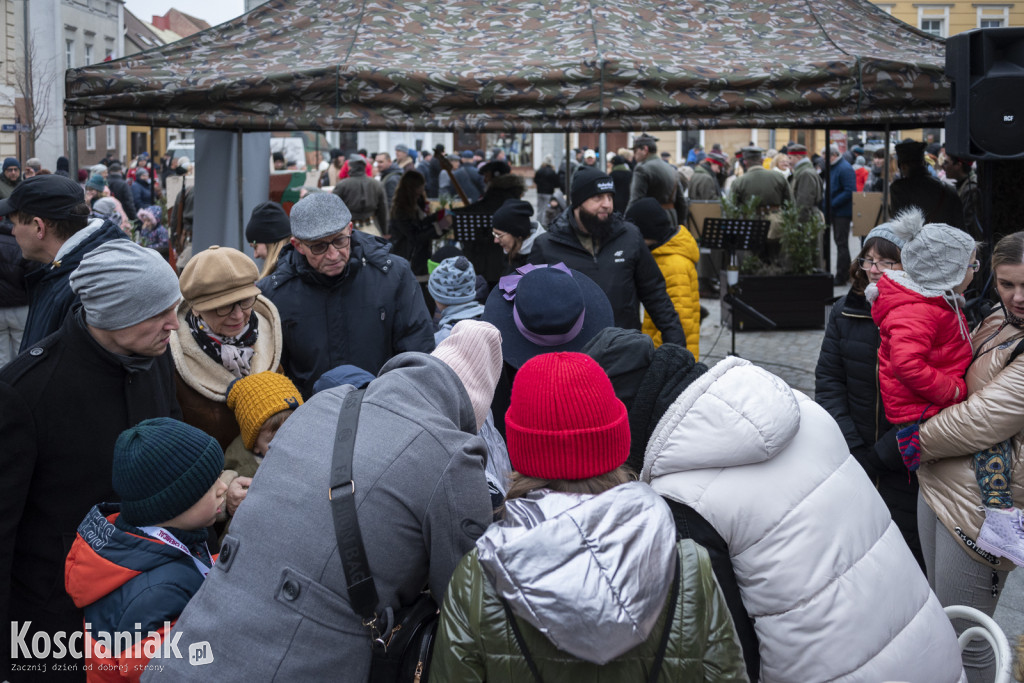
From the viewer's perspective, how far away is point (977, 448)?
3.32 meters

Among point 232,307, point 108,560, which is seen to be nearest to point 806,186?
point 232,307

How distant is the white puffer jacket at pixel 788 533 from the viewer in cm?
215

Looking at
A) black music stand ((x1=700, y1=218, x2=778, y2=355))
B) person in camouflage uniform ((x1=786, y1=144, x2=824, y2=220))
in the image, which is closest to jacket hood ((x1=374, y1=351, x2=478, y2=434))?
black music stand ((x1=700, y1=218, x2=778, y2=355))

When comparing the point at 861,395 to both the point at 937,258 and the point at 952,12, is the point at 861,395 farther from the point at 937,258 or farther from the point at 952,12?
the point at 952,12

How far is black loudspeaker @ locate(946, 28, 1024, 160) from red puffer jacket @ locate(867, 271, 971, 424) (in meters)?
2.44

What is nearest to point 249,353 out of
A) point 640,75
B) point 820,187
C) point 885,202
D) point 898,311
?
point 898,311

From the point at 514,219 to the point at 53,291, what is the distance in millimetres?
3058

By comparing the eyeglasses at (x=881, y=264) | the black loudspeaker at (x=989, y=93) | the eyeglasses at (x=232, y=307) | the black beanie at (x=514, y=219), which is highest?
the black loudspeaker at (x=989, y=93)

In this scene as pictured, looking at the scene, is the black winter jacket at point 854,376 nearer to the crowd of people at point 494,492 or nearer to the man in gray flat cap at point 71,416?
the crowd of people at point 494,492

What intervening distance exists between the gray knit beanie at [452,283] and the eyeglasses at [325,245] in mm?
657

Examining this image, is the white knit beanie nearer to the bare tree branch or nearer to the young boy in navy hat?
the young boy in navy hat

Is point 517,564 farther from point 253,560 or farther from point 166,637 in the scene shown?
point 166,637

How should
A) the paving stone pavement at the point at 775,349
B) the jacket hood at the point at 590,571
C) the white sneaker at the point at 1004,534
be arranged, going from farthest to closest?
1. the paving stone pavement at the point at 775,349
2. the white sneaker at the point at 1004,534
3. the jacket hood at the point at 590,571

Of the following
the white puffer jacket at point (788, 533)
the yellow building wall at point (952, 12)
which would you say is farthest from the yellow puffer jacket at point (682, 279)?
the yellow building wall at point (952, 12)
